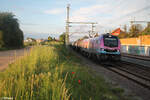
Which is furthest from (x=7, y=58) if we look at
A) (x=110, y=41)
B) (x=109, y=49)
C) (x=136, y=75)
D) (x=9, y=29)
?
(x=9, y=29)

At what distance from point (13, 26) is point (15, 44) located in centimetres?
450

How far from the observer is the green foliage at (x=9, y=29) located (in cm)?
3006

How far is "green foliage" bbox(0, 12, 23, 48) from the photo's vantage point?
30064mm

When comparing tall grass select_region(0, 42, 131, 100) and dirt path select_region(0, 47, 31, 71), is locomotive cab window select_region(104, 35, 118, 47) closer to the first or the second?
tall grass select_region(0, 42, 131, 100)

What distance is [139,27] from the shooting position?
55.9m

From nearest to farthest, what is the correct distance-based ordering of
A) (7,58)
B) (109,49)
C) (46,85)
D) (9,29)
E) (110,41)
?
1. (46,85)
2. (109,49)
3. (110,41)
4. (7,58)
5. (9,29)

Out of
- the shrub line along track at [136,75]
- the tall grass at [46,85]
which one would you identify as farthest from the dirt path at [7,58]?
the shrub line along track at [136,75]

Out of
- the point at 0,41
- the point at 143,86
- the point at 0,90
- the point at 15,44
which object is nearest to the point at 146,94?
the point at 143,86

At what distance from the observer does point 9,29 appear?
3095 cm

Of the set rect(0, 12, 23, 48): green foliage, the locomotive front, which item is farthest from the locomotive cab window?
rect(0, 12, 23, 48): green foliage

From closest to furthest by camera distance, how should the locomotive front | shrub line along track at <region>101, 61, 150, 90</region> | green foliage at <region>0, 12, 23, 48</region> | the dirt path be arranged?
shrub line along track at <region>101, 61, 150, 90</region> → the dirt path → the locomotive front → green foliage at <region>0, 12, 23, 48</region>

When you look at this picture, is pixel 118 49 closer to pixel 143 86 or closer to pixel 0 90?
pixel 143 86

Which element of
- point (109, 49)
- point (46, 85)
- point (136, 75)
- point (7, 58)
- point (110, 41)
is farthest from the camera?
point (7, 58)

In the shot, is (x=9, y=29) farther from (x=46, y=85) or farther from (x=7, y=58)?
Result: (x=46, y=85)
